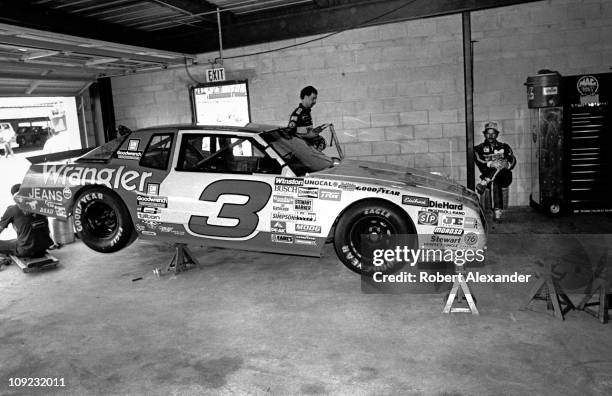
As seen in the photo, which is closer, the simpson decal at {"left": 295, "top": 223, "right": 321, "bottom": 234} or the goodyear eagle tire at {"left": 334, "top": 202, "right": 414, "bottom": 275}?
the goodyear eagle tire at {"left": 334, "top": 202, "right": 414, "bottom": 275}

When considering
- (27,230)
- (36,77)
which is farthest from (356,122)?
(27,230)

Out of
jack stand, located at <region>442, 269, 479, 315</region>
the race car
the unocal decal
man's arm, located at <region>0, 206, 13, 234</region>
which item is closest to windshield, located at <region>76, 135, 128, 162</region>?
the race car

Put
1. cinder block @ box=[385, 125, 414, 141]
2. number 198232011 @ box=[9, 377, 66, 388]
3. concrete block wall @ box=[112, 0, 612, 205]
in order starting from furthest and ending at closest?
cinder block @ box=[385, 125, 414, 141]
concrete block wall @ box=[112, 0, 612, 205]
number 198232011 @ box=[9, 377, 66, 388]

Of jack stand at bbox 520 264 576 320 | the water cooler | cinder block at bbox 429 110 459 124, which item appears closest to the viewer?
jack stand at bbox 520 264 576 320

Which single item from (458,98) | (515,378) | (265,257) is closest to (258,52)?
(458,98)

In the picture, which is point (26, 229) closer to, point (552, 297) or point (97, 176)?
point (97, 176)

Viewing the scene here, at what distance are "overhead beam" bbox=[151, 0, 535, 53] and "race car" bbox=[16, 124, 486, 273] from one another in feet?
11.5

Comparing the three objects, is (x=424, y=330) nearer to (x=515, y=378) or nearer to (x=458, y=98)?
(x=515, y=378)

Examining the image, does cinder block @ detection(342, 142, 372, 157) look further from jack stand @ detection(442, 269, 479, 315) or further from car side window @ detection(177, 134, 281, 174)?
jack stand @ detection(442, 269, 479, 315)

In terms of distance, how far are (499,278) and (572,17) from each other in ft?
17.6

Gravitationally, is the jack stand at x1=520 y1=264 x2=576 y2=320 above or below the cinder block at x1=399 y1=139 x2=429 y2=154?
below

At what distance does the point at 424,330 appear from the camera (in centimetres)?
441

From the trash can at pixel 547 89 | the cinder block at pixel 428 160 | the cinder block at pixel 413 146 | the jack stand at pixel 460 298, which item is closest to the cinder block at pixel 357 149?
the cinder block at pixel 413 146

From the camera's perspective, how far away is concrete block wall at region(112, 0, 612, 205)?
8664 mm
